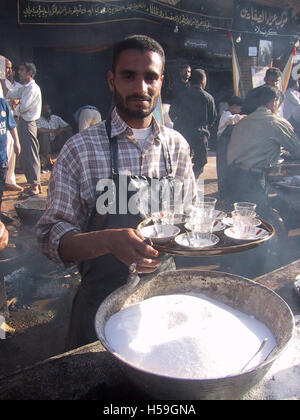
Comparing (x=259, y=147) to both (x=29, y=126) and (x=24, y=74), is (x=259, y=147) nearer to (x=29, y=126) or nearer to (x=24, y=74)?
(x=29, y=126)

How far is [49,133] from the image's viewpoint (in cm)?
848

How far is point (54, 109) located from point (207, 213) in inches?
349

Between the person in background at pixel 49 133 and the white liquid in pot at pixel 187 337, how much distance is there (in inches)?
290

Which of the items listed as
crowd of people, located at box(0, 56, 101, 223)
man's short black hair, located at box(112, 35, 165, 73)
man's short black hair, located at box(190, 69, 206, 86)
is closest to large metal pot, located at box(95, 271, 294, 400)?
man's short black hair, located at box(112, 35, 165, 73)

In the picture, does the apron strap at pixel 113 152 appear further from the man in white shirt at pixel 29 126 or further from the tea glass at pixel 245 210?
the man in white shirt at pixel 29 126

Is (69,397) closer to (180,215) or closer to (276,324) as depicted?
(276,324)

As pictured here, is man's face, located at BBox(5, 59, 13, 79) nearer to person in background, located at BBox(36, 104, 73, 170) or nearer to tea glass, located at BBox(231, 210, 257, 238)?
person in background, located at BBox(36, 104, 73, 170)

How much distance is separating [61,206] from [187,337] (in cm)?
83

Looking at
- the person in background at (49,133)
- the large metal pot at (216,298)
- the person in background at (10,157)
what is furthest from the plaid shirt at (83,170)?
the person in background at (49,133)

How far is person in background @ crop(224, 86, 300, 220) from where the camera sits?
14.2 ft

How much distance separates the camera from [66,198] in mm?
1636

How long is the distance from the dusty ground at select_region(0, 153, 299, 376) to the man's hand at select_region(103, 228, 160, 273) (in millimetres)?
1771

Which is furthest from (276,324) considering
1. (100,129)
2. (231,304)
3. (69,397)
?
(100,129)

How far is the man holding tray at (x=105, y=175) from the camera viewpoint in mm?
1638
